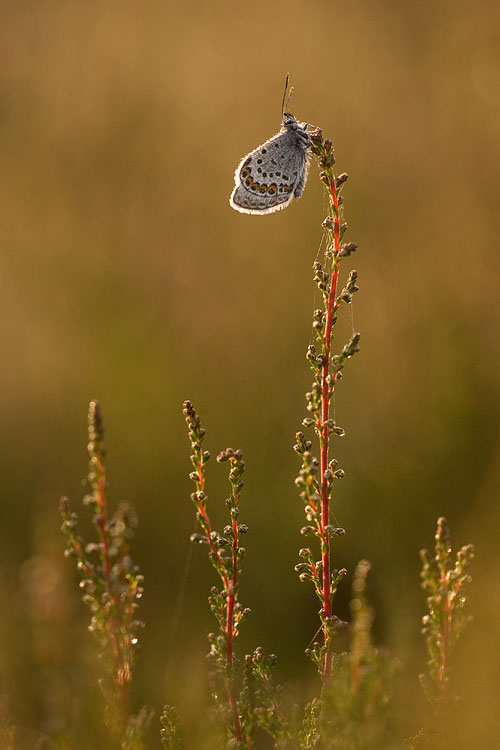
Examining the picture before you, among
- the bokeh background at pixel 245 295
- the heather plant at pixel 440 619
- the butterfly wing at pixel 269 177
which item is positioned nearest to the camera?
the heather plant at pixel 440 619

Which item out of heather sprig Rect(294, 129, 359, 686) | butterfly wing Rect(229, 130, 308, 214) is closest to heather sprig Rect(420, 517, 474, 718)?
heather sprig Rect(294, 129, 359, 686)

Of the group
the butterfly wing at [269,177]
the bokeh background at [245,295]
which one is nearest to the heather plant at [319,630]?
the bokeh background at [245,295]

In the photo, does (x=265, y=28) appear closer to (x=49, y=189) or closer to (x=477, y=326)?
(x=49, y=189)

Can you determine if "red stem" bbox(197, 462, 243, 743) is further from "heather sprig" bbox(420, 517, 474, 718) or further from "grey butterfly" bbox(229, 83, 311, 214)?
"grey butterfly" bbox(229, 83, 311, 214)

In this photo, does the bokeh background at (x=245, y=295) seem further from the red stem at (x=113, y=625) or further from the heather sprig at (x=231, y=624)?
the red stem at (x=113, y=625)

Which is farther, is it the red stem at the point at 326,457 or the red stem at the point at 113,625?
the red stem at the point at 326,457

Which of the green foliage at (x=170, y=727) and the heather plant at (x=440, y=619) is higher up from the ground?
the heather plant at (x=440, y=619)

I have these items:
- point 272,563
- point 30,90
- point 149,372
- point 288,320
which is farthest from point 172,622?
point 30,90
